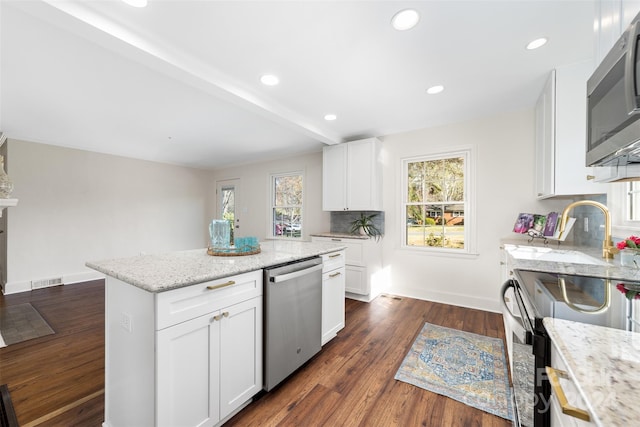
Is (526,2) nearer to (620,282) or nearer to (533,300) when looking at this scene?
(620,282)

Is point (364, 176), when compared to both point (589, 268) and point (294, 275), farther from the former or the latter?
point (589, 268)

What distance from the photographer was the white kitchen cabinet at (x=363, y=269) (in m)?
3.62

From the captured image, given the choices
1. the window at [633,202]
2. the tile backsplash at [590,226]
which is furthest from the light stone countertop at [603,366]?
the tile backsplash at [590,226]

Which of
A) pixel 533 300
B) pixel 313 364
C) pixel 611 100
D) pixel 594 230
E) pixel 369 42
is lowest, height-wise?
pixel 313 364

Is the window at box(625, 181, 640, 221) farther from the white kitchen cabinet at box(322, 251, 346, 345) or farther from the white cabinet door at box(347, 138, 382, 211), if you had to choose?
the white cabinet door at box(347, 138, 382, 211)

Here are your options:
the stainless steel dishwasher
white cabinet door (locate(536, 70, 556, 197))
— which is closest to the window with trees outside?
white cabinet door (locate(536, 70, 556, 197))

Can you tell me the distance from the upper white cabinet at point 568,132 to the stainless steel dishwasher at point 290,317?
225 centimetres

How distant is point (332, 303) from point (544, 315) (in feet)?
5.97

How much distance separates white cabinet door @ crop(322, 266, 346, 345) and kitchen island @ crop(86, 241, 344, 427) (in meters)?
0.78

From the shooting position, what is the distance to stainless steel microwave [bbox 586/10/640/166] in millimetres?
794

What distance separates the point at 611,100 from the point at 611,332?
2.87 feet

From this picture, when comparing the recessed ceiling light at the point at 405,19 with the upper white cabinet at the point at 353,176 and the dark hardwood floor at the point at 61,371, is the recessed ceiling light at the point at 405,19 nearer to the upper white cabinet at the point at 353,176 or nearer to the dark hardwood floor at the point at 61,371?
the upper white cabinet at the point at 353,176

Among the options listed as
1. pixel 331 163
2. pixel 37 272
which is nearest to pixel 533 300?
pixel 331 163

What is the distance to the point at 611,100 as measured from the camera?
969 mm
